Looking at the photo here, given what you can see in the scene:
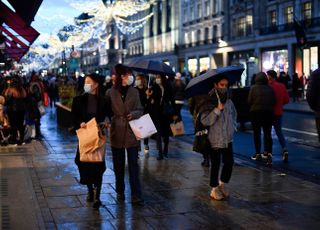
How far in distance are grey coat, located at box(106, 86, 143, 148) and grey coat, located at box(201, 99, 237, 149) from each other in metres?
0.92

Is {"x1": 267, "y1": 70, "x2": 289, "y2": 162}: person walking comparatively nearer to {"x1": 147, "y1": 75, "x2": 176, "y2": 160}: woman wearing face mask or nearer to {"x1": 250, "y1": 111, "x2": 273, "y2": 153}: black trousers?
{"x1": 250, "y1": 111, "x2": 273, "y2": 153}: black trousers

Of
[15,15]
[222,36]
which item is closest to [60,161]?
[15,15]

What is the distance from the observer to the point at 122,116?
7203 mm

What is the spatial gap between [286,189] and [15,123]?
7.82 m

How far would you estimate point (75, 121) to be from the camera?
720 cm

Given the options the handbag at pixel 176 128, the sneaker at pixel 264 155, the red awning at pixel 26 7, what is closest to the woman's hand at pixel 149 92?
the handbag at pixel 176 128

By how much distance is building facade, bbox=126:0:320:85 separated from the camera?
48.0 meters

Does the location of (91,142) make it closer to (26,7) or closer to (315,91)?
(315,91)

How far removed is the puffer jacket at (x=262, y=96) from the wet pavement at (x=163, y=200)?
113cm

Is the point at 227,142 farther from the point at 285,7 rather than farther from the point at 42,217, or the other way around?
the point at 285,7

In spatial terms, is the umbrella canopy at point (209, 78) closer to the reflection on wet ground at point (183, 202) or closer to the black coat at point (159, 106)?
the reflection on wet ground at point (183, 202)

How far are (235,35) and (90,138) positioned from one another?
183ft

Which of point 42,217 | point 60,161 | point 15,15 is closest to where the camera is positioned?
point 42,217

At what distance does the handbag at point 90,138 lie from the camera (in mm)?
6977
